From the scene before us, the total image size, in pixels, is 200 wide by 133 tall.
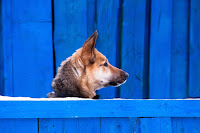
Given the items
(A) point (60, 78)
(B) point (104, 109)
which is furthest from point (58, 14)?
(B) point (104, 109)

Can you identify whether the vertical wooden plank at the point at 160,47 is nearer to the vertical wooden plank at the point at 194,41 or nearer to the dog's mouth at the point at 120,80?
the vertical wooden plank at the point at 194,41

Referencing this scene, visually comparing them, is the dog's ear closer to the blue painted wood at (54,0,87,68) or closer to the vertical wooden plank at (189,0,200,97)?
the blue painted wood at (54,0,87,68)

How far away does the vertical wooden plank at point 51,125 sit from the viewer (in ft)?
5.67

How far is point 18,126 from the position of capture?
5.71 ft

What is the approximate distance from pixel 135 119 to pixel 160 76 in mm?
1696

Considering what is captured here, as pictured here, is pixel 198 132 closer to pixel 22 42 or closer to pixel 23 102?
pixel 23 102

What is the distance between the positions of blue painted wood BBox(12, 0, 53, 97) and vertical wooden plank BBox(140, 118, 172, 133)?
6.47 ft

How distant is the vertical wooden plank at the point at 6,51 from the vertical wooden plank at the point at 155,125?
233 cm

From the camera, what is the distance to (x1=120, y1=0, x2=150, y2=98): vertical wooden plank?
3256 mm

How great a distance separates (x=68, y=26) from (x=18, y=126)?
1.88m

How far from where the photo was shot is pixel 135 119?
68.1 inches

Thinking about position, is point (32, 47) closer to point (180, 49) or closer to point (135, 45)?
point (135, 45)

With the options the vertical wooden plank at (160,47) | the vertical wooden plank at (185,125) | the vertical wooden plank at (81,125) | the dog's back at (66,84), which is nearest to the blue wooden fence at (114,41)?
the vertical wooden plank at (160,47)

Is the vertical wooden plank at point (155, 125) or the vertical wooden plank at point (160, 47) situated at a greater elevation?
the vertical wooden plank at point (160, 47)
